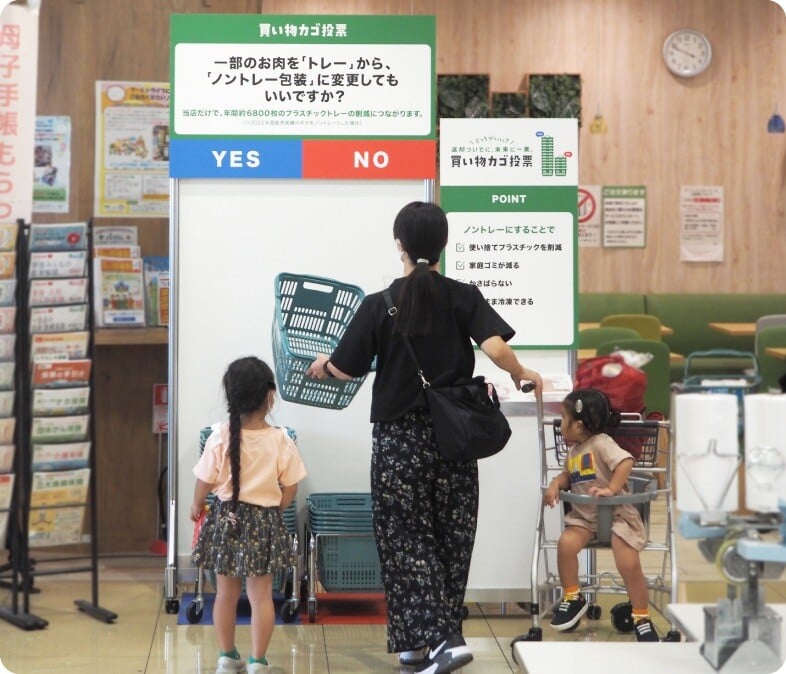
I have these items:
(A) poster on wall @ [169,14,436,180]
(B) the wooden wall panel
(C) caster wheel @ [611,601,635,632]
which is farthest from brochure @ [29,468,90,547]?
(B) the wooden wall panel

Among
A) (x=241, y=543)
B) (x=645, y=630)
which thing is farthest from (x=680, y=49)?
(x=241, y=543)

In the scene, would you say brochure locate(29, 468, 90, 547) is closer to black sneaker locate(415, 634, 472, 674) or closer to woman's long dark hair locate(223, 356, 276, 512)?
woman's long dark hair locate(223, 356, 276, 512)

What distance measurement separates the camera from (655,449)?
13.9 feet

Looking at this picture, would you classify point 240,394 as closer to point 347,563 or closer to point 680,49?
point 347,563

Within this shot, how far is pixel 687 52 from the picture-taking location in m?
10.4

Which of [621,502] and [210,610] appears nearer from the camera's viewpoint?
[621,502]

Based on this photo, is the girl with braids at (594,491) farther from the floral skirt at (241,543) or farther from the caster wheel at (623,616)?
the floral skirt at (241,543)

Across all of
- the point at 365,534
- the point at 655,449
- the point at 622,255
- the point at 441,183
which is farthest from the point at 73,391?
the point at 622,255

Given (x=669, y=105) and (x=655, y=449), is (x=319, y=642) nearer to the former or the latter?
(x=655, y=449)

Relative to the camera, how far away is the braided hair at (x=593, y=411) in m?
4.16

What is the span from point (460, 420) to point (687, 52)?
7.76m

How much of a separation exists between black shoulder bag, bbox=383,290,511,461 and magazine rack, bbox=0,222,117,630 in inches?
63.3

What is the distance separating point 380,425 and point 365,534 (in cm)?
90

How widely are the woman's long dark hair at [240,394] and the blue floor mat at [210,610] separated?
36.1 inches
